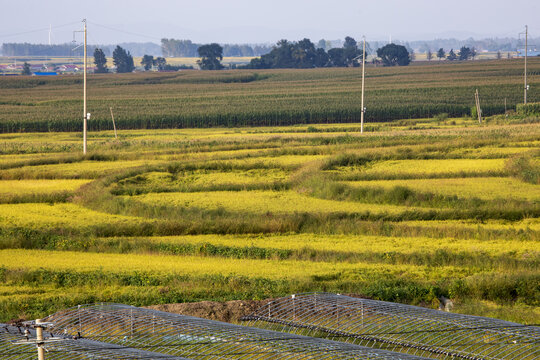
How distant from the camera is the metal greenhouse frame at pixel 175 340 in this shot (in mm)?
8633

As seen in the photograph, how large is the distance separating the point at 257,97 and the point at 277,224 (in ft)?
196

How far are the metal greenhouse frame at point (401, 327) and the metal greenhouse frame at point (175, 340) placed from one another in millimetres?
1190

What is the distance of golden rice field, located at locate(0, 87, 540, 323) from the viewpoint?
46.6ft

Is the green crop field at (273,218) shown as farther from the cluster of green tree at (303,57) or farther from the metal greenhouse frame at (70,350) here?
the cluster of green tree at (303,57)

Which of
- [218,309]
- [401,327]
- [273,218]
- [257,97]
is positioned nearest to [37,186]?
[273,218]

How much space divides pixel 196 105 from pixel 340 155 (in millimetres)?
40572

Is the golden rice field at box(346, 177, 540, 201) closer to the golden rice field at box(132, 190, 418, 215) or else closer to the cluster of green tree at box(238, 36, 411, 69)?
the golden rice field at box(132, 190, 418, 215)

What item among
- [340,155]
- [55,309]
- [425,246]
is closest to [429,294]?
[425,246]

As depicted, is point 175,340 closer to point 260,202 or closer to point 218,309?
point 218,309

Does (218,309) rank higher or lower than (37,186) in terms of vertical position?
higher

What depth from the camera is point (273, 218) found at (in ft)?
68.8

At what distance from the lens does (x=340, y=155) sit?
31.8m

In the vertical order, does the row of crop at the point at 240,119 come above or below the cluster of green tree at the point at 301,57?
below

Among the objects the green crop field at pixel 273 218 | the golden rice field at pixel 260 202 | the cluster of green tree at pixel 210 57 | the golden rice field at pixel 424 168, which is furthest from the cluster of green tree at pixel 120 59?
the golden rice field at pixel 260 202
